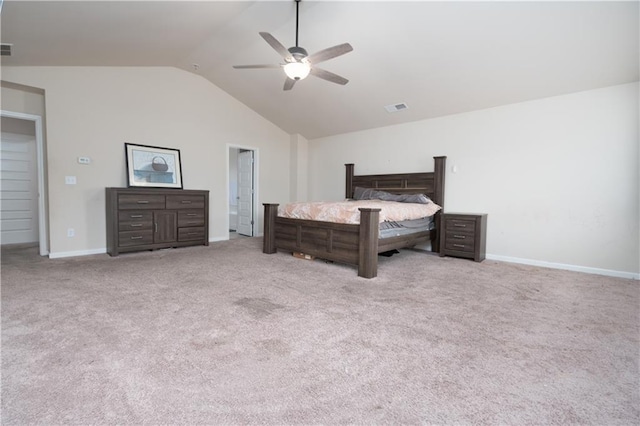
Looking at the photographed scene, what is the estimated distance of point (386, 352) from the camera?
1.96m

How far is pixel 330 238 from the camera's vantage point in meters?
4.13

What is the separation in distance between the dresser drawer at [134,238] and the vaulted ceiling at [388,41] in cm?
261

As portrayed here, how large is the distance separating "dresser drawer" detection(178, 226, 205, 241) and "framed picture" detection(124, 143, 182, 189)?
0.86 meters

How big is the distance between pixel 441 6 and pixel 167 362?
4.07 meters

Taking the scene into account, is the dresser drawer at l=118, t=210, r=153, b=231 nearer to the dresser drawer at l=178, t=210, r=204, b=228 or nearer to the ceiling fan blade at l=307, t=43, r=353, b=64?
the dresser drawer at l=178, t=210, r=204, b=228

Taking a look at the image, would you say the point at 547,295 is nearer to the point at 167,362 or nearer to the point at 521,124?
the point at 521,124

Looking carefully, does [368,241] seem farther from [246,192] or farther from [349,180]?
[246,192]

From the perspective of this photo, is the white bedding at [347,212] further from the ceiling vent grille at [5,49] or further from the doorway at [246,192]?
the ceiling vent grille at [5,49]

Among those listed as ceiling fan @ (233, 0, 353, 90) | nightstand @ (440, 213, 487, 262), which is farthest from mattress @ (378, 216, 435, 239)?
ceiling fan @ (233, 0, 353, 90)

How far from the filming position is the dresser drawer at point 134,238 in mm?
4777

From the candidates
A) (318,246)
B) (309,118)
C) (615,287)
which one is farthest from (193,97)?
(615,287)

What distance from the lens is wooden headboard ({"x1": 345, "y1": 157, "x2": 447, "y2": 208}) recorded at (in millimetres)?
5285

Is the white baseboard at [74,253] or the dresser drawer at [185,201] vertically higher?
the dresser drawer at [185,201]

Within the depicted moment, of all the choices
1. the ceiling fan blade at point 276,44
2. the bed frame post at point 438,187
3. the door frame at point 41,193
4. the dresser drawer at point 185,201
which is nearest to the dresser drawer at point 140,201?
the dresser drawer at point 185,201
